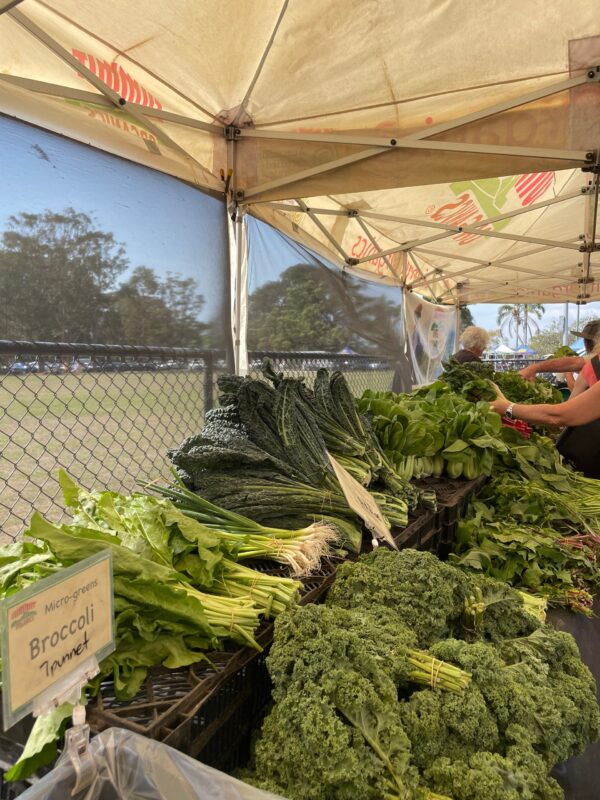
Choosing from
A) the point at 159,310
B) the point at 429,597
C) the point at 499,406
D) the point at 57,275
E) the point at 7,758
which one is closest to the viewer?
the point at 7,758

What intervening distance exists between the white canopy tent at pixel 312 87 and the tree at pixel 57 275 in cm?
48

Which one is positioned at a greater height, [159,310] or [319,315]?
[319,315]

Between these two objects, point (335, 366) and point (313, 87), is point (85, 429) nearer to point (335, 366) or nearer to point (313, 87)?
point (313, 87)

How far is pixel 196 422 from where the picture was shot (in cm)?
369

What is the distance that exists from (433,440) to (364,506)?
1071 millimetres

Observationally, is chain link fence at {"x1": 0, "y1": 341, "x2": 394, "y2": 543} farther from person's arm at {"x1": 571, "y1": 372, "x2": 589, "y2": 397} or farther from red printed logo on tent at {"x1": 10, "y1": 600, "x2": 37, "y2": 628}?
person's arm at {"x1": 571, "y1": 372, "x2": 589, "y2": 397}

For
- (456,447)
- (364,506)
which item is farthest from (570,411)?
(364,506)

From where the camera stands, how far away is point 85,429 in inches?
113

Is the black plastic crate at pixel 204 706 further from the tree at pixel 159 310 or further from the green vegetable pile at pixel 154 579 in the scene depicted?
the tree at pixel 159 310

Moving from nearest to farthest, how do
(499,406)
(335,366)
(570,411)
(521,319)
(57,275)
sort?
(57,275) < (570,411) < (499,406) < (335,366) < (521,319)

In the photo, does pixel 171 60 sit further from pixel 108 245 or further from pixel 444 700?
pixel 444 700

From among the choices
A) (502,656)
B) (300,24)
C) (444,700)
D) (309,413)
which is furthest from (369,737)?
(300,24)

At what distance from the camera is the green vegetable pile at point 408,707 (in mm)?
993

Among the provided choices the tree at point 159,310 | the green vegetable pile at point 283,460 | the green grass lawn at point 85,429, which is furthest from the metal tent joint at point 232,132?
the green vegetable pile at point 283,460
